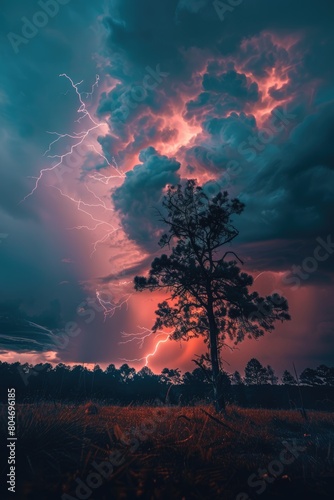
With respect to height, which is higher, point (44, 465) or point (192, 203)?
point (192, 203)

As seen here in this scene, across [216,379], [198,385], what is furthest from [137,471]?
[198,385]

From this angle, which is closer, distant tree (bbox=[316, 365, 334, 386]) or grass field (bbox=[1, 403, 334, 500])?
grass field (bbox=[1, 403, 334, 500])

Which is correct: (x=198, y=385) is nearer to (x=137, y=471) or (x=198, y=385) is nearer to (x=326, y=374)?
(x=326, y=374)

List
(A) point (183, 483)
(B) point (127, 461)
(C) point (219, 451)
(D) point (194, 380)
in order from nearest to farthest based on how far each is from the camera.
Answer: (A) point (183, 483) < (B) point (127, 461) < (C) point (219, 451) < (D) point (194, 380)

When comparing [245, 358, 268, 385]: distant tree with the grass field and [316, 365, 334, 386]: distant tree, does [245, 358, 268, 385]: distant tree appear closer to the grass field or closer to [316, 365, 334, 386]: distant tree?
[316, 365, 334, 386]: distant tree

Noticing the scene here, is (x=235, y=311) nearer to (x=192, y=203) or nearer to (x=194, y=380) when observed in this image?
(x=192, y=203)

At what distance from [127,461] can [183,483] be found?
0.69 m

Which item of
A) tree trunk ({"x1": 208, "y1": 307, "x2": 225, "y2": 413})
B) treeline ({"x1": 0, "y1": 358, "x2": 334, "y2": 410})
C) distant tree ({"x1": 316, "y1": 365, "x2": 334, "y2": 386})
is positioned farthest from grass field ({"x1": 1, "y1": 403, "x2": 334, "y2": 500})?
distant tree ({"x1": 316, "y1": 365, "x2": 334, "y2": 386})

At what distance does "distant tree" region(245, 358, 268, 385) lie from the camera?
59281mm

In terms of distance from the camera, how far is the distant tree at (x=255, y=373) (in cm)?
5928

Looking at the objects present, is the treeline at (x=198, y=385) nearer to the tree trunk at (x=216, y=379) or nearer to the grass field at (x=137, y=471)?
the tree trunk at (x=216, y=379)

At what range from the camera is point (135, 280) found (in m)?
14.3

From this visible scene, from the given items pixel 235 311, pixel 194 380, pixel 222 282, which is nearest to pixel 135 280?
pixel 222 282

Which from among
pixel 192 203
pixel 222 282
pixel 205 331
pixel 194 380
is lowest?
pixel 194 380
